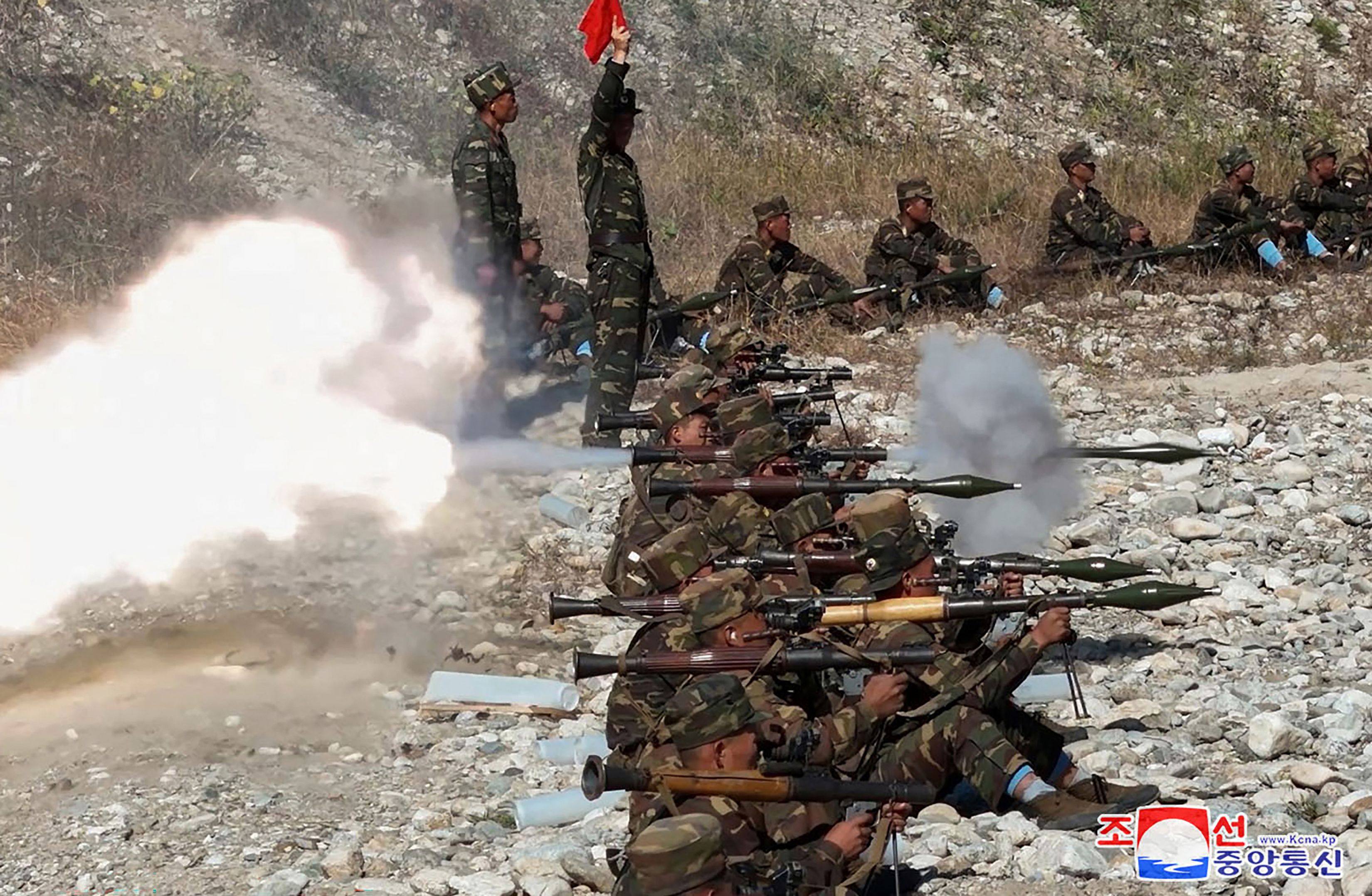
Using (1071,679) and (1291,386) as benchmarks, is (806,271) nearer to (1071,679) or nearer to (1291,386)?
(1291,386)

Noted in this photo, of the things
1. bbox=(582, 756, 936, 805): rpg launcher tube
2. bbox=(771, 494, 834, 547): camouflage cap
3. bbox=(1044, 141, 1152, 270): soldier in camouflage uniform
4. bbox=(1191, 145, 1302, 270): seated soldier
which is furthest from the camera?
bbox=(1191, 145, 1302, 270): seated soldier


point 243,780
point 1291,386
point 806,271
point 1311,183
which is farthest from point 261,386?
point 1311,183

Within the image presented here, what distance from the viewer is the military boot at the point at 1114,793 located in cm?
631

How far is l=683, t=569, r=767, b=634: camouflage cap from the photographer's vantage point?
20.1 feet

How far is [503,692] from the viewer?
8445 millimetres

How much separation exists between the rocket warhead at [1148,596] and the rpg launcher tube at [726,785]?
1.74 m

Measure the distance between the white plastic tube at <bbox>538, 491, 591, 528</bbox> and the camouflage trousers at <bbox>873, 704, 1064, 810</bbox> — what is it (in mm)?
4717

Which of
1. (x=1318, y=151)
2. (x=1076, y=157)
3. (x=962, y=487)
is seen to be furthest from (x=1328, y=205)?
(x=962, y=487)

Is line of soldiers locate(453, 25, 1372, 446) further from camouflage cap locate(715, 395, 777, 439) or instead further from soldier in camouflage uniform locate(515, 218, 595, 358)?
camouflage cap locate(715, 395, 777, 439)

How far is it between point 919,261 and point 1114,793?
31.0 ft

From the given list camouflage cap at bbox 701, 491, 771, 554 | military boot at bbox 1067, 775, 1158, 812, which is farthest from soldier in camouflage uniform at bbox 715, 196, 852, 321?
military boot at bbox 1067, 775, 1158, 812

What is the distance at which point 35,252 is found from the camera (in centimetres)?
1593

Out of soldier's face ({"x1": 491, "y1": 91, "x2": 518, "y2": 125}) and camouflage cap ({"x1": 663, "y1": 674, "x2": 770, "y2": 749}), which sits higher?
soldier's face ({"x1": 491, "y1": 91, "x2": 518, "y2": 125})

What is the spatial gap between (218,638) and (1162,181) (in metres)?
12.6
